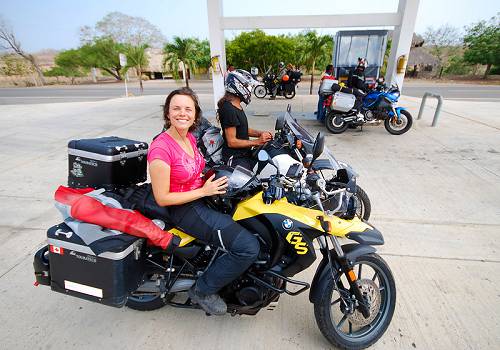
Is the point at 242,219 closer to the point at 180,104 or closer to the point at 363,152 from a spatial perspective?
the point at 180,104

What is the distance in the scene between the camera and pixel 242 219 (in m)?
1.82

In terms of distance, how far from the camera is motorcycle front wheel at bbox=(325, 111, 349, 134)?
751 cm

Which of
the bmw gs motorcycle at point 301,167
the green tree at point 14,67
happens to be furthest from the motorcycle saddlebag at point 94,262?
the green tree at point 14,67

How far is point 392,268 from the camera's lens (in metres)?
2.71

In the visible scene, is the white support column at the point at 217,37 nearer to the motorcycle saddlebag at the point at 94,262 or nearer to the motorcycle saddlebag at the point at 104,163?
the motorcycle saddlebag at the point at 104,163

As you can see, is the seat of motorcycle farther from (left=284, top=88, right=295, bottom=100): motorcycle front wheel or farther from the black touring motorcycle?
(left=284, top=88, right=295, bottom=100): motorcycle front wheel

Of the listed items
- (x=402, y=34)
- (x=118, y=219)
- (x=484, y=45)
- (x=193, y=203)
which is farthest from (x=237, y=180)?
(x=484, y=45)

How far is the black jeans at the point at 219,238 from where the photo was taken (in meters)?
1.72

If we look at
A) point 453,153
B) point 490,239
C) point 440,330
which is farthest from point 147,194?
point 453,153

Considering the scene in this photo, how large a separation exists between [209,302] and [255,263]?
0.38m

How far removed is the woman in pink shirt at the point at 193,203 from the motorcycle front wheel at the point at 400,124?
22.1 ft

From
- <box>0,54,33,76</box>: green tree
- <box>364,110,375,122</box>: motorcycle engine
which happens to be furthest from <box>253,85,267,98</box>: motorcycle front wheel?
<box>0,54,33,76</box>: green tree

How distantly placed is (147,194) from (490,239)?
347 centimetres

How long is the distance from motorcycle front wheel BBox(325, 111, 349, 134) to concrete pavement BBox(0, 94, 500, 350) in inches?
53.9
